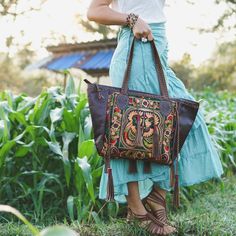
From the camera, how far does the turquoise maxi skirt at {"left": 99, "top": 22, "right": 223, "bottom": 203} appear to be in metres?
2.32

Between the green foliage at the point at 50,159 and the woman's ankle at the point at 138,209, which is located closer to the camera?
the woman's ankle at the point at 138,209

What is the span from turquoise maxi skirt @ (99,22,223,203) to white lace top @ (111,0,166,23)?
3 centimetres

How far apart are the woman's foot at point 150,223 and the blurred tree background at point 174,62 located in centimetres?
1556

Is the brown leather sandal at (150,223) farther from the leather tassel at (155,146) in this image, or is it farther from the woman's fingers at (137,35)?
the woman's fingers at (137,35)

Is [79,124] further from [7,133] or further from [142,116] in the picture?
[142,116]

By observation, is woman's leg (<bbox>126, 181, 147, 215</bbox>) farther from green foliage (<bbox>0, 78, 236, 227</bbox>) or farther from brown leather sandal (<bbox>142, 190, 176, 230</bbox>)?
green foliage (<bbox>0, 78, 236, 227</bbox>)

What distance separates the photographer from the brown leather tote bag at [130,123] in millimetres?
2207

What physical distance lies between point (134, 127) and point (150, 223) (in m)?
0.46

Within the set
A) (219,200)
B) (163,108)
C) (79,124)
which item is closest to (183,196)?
(219,200)

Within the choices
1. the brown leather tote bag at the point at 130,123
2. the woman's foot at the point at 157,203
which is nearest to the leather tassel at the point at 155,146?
the brown leather tote bag at the point at 130,123

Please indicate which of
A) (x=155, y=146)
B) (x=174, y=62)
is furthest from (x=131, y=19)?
(x=174, y=62)

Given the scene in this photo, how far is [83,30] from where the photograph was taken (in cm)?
2730

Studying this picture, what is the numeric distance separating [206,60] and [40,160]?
24.7 m

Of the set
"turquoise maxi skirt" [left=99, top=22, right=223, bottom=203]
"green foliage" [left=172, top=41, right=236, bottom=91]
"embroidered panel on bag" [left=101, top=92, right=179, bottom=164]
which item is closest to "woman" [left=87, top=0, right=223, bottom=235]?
"turquoise maxi skirt" [left=99, top=22, right=223, bottom=203]
